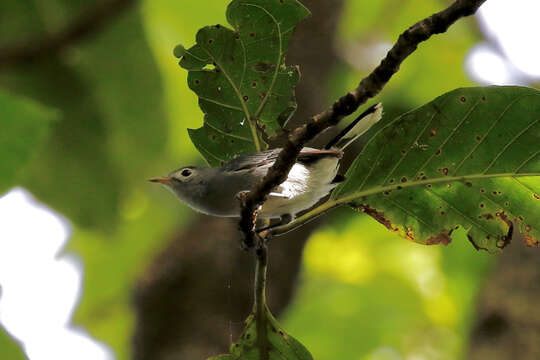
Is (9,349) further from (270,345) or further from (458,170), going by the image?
(458,170)

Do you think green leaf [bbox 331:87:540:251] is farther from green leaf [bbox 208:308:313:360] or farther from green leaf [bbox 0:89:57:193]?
green leaf [bbox 0:89:57:193]

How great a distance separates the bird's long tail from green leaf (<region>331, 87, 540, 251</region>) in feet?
1.30

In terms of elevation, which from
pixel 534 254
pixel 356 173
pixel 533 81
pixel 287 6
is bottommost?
pixel 534 254

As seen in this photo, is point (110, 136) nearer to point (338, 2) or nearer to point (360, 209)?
point (338, 2)

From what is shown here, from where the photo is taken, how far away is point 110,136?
5.25m

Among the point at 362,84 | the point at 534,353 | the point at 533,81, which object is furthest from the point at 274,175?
the point at 533,81

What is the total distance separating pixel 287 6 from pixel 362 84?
51cm

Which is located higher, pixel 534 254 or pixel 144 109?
pixel 144 109

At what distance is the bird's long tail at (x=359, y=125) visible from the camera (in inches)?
95.3

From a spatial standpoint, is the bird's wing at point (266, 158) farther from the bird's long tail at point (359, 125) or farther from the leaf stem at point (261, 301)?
the leaf stem at point (261, 301)

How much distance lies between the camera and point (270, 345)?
224 centimetres

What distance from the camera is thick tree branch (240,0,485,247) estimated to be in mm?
1390

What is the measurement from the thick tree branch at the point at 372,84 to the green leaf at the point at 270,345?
0.66m

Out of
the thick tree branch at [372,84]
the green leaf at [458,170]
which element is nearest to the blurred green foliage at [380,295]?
the green leaf at [458,170]
